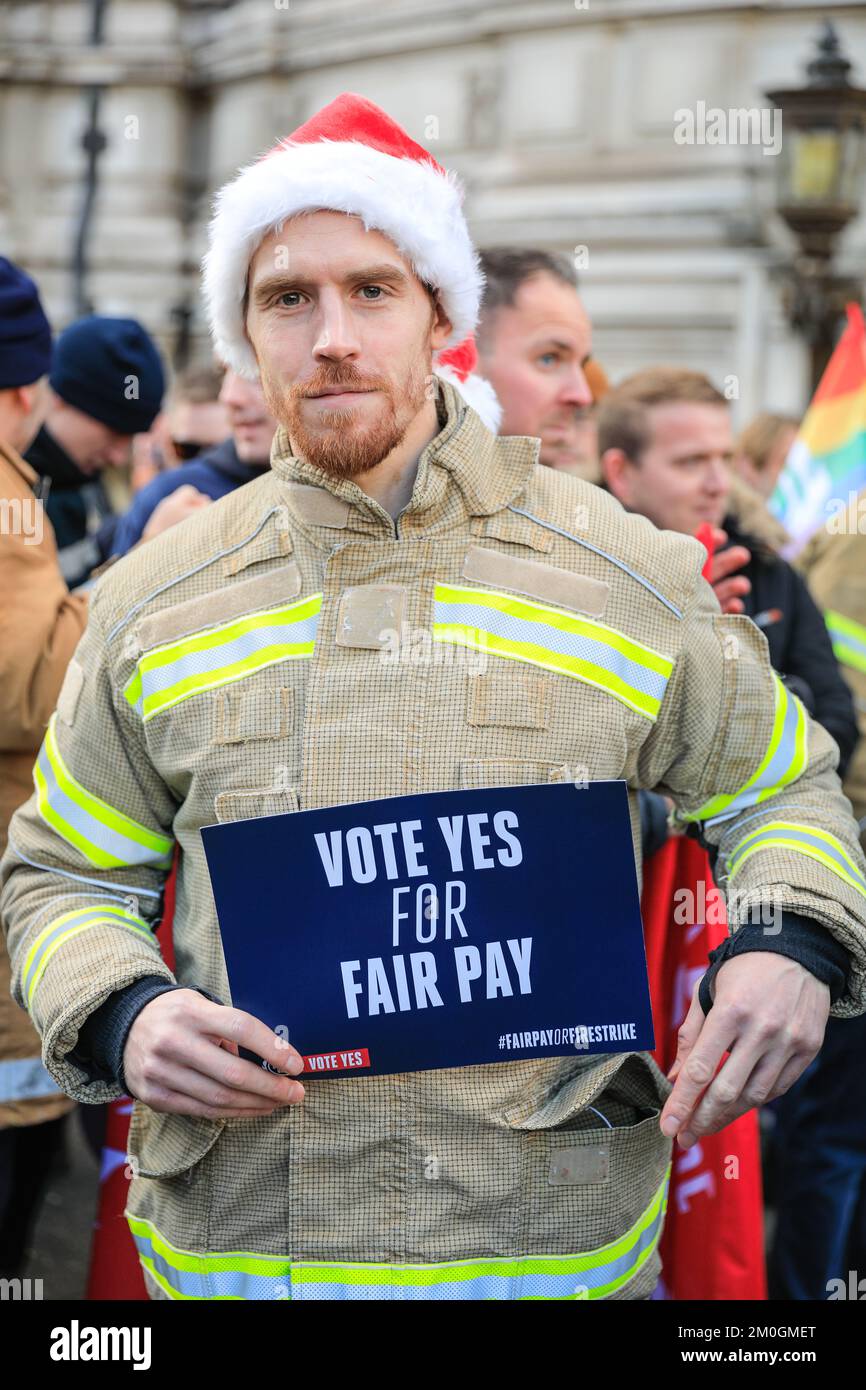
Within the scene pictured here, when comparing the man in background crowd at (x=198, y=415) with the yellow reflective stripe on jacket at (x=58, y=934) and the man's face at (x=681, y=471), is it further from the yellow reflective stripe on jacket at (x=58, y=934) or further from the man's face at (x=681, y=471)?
the yellow reflective stripe on jacket at (x=58, y=934)

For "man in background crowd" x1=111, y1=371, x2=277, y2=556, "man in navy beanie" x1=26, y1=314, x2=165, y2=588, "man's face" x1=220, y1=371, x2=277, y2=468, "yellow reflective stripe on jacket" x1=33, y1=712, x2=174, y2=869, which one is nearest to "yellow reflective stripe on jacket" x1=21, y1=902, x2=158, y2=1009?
"yellow reflective stripe on jacket" x1=33, y1=712, x2=174, y2=869

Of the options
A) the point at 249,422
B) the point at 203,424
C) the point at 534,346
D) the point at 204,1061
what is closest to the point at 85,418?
the point at 249,422

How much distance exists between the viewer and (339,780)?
2.20m

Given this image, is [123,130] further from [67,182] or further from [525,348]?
[525,348]

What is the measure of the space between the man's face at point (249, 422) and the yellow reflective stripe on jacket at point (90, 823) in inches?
86.0

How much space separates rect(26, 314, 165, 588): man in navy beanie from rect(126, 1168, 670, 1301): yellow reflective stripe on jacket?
9.19ft

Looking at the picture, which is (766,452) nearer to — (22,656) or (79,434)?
(79,434)

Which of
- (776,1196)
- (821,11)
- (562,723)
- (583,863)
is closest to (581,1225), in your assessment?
(583,863)

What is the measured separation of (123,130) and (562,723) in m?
14.8

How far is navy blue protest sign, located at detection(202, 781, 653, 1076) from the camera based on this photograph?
212 cm

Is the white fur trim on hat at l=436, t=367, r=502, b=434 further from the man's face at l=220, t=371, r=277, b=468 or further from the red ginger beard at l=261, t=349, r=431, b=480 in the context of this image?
the man's face at l=220, t=371, r=277, b=468

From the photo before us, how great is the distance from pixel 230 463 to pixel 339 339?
7.79 ft

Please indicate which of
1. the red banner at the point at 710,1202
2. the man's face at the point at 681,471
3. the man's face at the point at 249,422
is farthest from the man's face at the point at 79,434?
the red banner at the point at 710,1202

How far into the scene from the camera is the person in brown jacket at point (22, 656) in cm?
323
